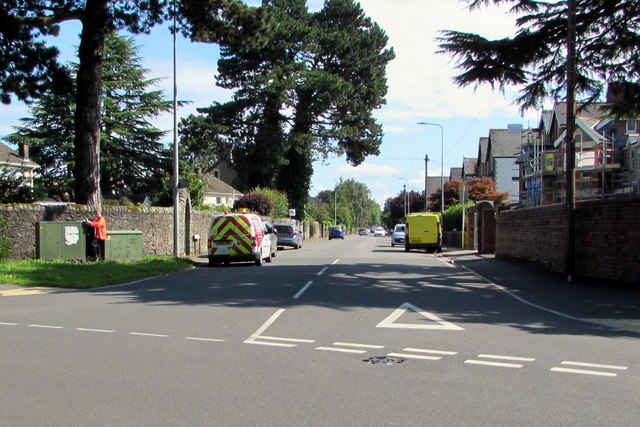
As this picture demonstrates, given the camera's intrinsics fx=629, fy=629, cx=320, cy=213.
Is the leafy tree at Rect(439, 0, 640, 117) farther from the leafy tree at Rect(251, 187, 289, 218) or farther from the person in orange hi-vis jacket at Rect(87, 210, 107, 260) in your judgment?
the leafy tree at Rect(251, 187, 289, 218)

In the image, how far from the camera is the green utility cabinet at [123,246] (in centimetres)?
2088

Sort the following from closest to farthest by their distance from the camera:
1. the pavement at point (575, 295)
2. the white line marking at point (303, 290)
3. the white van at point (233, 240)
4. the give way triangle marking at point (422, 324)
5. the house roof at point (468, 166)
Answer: the give way triangle marking at point (422, 324), the pavement at point (575, 295), the white line marking at point (303, 290), the white van at point (233, 240), the house roof at point (468, 166)

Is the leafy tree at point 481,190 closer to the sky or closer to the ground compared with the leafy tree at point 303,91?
closer to the ground

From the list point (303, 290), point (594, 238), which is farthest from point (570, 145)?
point (303, 290)

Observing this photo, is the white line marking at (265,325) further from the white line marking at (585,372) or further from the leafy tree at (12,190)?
the leafy tree at (12,190)

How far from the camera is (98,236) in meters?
20.1

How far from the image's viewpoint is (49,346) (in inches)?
306

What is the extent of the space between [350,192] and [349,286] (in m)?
147

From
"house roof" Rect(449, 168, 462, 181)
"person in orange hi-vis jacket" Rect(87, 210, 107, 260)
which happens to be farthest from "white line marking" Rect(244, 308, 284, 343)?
"house roof" Rect(449, 168, 462, 181)

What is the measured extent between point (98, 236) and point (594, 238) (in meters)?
14.7

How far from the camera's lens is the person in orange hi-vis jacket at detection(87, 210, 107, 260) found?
2005cm

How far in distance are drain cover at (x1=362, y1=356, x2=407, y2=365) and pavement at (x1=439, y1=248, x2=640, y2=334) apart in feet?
14.5

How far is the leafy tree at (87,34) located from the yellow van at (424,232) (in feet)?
57.0

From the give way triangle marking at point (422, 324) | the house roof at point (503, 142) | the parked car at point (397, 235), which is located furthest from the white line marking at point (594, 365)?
the house roof at point (503, 142)
